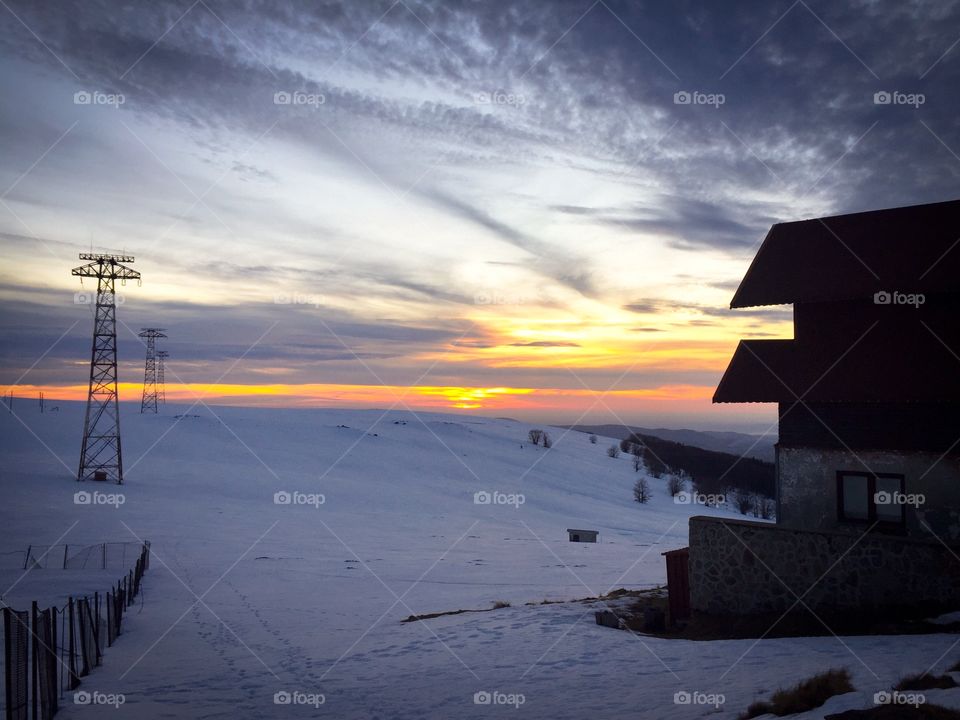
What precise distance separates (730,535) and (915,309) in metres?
7.26

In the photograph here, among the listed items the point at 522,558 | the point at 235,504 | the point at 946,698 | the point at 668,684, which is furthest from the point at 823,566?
the point at 235,504

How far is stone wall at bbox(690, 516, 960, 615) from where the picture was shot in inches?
520

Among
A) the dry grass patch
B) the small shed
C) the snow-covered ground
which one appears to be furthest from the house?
the small shed

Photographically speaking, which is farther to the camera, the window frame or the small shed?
the small shed

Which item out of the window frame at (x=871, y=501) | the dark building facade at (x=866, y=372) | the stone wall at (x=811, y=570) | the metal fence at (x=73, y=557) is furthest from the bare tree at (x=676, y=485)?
the window frame at (x=871, y=501)

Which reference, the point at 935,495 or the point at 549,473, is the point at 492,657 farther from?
the point at 549,473

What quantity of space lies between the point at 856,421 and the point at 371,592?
1883cm

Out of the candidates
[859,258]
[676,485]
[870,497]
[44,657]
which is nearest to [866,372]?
[870,497]

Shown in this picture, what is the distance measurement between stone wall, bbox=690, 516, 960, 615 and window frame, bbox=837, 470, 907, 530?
3.62ft

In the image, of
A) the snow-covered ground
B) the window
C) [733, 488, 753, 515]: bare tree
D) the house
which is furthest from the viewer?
[733, 488, 753, 515]: bare tree

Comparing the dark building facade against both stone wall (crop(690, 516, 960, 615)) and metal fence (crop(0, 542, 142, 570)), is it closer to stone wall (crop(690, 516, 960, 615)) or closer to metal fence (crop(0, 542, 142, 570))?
stone wall (crop(690, 516, 960, 615))

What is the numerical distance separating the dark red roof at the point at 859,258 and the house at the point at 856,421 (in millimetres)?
36

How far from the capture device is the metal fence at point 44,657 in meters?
9.88

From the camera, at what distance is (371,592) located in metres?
26.1
